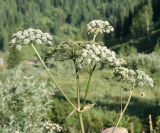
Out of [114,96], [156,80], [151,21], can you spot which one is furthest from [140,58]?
[151,21]

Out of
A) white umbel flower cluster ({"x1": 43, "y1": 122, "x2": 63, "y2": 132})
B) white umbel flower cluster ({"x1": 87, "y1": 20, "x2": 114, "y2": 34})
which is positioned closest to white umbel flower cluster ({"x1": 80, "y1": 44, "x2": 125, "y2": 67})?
white umbel flower cluster ({"x1": 87, "y1": 20, "x2": 114, "y2": 34})

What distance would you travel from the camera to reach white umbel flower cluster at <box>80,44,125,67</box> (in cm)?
484

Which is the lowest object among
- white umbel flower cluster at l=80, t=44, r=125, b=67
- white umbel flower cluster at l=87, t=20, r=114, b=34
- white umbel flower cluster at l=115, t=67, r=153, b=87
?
white umbel flower cluster at l=115, t=67, r=153, b=87

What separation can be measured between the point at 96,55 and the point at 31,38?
2.00 feet

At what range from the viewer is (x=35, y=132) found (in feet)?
30.5

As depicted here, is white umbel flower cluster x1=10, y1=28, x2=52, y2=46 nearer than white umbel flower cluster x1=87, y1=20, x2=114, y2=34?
Yes

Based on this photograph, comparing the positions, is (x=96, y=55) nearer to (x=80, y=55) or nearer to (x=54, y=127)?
(x=80, y=55)

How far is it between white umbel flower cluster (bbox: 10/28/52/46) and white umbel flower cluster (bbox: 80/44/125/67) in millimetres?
366

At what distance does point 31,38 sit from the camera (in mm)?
5039

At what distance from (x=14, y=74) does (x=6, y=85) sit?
72 centimetres

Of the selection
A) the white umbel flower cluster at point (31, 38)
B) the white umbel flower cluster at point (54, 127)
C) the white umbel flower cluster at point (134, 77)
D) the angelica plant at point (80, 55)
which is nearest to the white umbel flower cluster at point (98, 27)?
the angelica plant at point (80, 55)

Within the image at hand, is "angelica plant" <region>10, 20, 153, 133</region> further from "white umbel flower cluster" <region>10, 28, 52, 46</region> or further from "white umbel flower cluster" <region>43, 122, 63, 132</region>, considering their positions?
"white umbel flower cluster" <region>43, 122, 63, 132</region>

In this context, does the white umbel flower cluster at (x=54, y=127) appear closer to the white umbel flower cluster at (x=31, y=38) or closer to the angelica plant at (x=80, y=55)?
the angelica plant at (x=80, y=55)

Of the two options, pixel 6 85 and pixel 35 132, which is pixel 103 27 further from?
pixel 6 85
